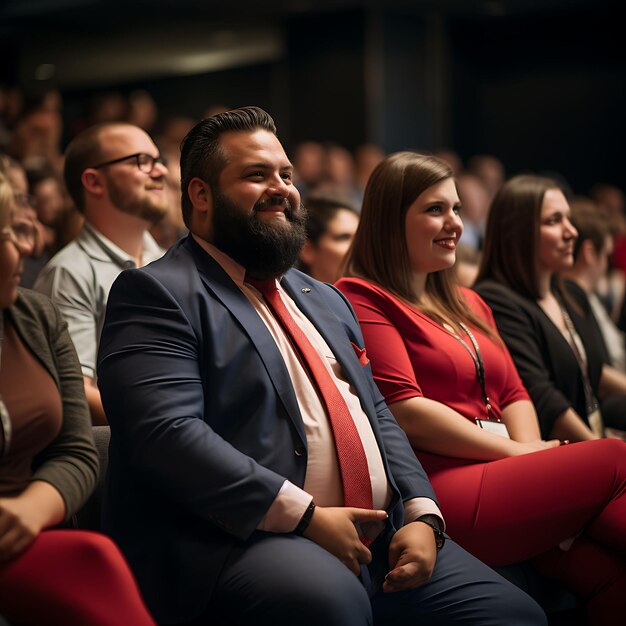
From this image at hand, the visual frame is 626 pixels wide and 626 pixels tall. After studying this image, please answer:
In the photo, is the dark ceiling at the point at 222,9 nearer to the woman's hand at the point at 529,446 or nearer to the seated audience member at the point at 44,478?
the woman's hand at the point at 529,446

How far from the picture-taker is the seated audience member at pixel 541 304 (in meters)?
3.02

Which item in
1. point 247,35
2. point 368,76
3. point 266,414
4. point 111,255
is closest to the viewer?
point 266,414

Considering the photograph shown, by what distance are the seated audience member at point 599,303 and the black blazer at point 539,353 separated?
0.95 ft

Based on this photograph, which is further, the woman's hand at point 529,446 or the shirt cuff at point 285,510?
the woman's hand at point 529,446

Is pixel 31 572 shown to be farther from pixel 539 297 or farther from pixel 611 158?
pixel 611 158

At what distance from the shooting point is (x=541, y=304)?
3242 millimetres

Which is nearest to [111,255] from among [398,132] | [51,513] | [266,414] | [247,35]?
[266,414]

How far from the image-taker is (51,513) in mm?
1698

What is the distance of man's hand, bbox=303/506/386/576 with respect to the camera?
1.94m

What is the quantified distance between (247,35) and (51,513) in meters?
10.1

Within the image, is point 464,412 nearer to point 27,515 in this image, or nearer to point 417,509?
point 417,509

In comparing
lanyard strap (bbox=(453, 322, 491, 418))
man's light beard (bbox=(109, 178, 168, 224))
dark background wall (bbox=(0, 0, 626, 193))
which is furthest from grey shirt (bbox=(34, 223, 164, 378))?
dark background wall (bbox=(0, 0, 626, 193))

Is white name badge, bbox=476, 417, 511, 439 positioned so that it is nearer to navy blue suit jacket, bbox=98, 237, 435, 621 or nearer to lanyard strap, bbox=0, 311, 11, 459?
navy blue suit jacket, bbox=98, 237, 435, 621

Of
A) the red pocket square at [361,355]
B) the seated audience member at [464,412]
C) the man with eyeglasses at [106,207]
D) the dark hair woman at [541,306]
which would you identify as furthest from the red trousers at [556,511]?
the man with eyeglasses at [106,207]
